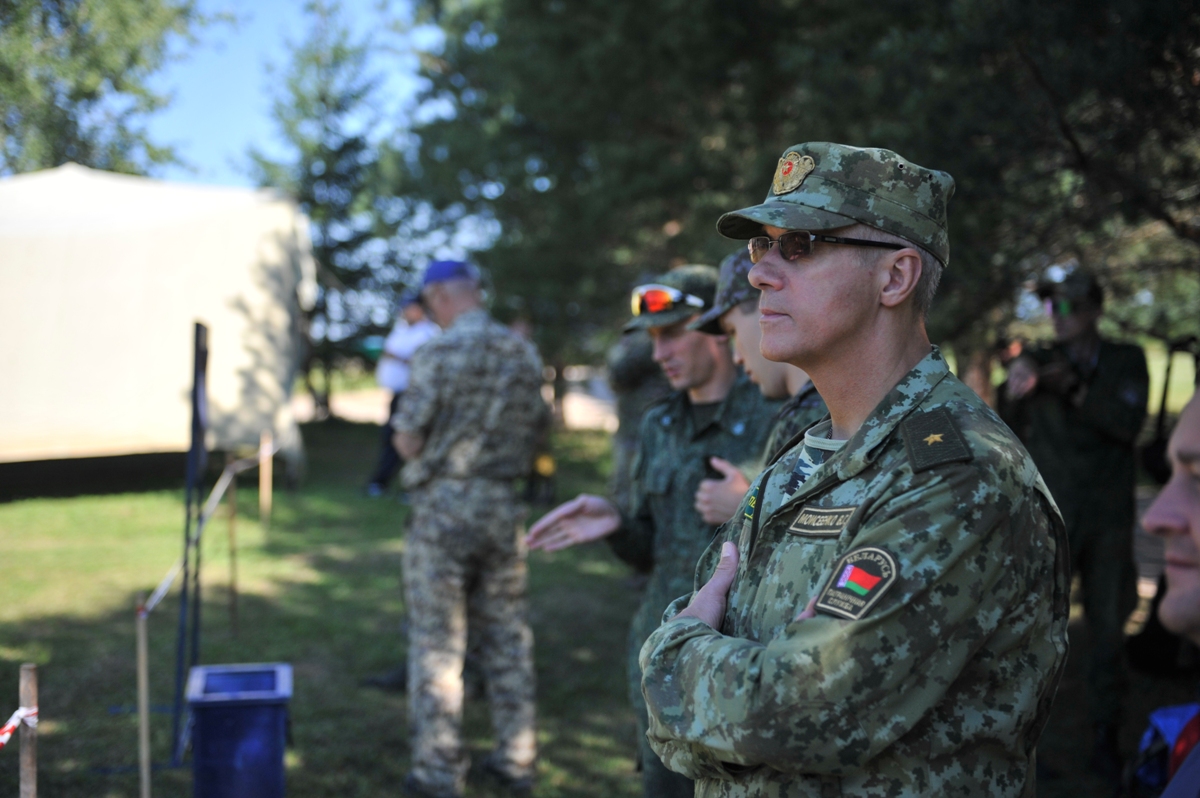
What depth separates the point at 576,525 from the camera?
2924 millimetres

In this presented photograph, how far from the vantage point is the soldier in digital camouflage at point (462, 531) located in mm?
4270

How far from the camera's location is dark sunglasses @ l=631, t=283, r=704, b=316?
10.7 feet

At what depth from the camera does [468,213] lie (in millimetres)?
19375

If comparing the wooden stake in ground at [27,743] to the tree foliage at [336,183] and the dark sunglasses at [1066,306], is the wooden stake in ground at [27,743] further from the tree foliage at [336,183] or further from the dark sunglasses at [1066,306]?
the tree foliage at [336,183]

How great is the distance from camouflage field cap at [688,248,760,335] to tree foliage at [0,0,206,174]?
55.0 ft

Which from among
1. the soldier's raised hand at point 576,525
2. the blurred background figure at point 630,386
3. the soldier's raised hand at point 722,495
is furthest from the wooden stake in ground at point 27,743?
the blurred background figure at point 630,386

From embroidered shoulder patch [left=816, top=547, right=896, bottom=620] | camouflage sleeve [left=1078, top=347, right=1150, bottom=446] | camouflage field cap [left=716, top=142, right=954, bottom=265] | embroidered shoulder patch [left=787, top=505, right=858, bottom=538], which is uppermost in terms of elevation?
camouflage field cap [left=716, top=142, right=954, bottom=265]

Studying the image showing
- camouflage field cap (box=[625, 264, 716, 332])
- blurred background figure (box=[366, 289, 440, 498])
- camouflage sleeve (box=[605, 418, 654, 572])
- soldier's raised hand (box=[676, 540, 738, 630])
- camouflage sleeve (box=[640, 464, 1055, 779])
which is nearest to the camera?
camouflage sleeve (box=[640, 464, 1055, 779])

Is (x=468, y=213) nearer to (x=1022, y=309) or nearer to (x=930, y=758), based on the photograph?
(x=1022, y=309)

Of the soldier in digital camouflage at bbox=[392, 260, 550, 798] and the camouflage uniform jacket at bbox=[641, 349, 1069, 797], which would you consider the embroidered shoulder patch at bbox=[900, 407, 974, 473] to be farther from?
the soldier in digital camouflage at bbox=[392, 260, 550, 798]

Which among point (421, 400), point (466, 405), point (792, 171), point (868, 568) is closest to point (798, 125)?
point (466, 405)

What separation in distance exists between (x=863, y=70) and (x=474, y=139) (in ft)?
35.4

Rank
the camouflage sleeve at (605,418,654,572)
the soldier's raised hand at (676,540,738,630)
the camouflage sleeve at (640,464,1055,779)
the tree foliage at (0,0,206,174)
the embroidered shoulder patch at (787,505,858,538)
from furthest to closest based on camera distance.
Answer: the tree foliage at (0,0,206,174) < the camouflage sleeve at (605,418,654,572) < the soldier's raised hand at (676,540,738,630) < the embroidered shoulder patch at (787,505,858,538) < the camouflage sleeve at (640,464,1055,779)

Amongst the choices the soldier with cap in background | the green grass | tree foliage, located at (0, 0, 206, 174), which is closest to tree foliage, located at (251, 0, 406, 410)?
tree foliage, located at (0, 0, 206, 174)
